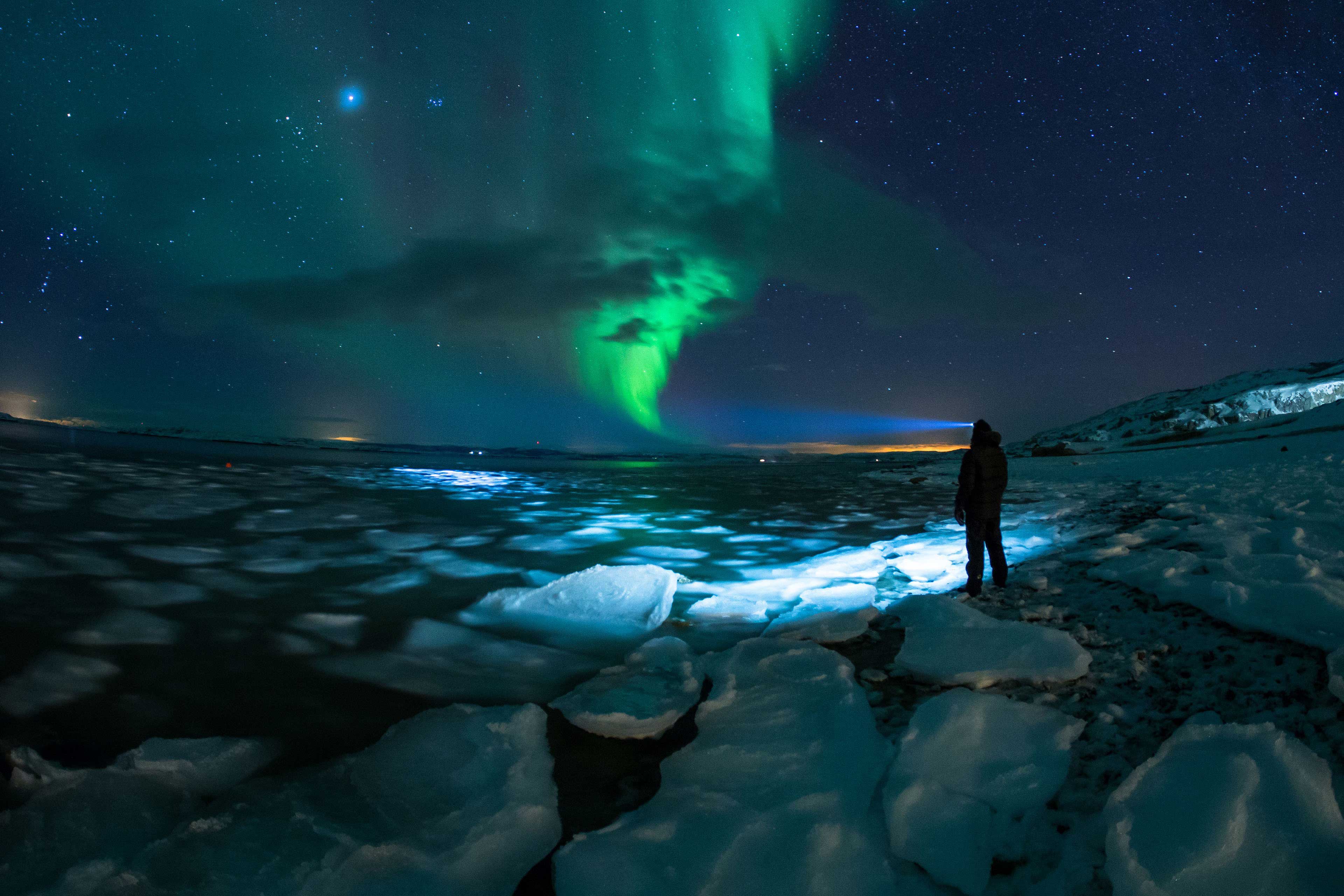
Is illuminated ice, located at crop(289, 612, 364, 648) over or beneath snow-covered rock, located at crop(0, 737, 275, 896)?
over

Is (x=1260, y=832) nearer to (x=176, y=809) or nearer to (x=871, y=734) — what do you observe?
(x=871, y=734)

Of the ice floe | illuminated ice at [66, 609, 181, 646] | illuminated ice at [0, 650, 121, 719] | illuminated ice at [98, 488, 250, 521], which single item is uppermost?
illuminated ice at [98, 488, 250, 521]

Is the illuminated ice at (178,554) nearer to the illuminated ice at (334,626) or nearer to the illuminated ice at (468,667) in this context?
the illuminated ice at (334,626)

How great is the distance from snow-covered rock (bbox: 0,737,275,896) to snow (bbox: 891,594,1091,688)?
10.6 ft

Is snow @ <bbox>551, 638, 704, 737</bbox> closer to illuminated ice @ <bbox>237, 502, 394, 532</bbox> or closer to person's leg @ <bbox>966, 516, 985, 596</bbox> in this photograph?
person's leg @ <bbox>966, 516, 985, 596</bbox>

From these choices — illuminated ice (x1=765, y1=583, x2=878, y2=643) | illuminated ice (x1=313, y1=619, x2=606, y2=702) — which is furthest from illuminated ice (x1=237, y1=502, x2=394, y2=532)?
illuminated ice (x1=765, y1=583, x2=878, y2=643)

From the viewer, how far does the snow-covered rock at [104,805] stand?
5.42 ft

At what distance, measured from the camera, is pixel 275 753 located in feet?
7.57

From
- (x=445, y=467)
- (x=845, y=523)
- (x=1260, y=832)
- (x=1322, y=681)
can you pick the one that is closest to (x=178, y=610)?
(x=1260, y=832)

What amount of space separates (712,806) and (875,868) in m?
0.58

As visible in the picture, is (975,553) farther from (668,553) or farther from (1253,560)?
(668,553)

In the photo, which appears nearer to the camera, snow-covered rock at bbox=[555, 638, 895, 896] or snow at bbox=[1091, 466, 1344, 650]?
snow-covered rock at bbox=[555, 638, 895, 896]

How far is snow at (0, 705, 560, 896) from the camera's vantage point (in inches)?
64.6

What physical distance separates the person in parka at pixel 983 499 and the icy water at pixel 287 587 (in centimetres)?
83
